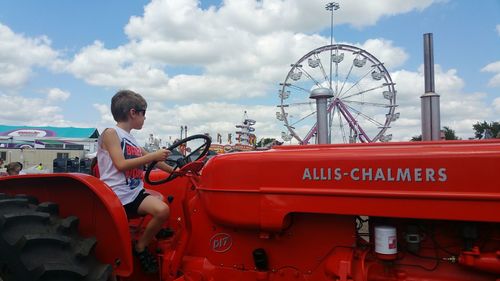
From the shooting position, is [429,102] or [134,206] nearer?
[134,206]

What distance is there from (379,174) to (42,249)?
185cm

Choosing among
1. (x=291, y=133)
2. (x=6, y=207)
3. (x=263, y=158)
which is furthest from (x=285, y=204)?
(x=291, y=133)

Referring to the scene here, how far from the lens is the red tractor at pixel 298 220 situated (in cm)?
220

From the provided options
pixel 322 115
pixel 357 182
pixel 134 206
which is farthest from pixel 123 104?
pixel 322 115

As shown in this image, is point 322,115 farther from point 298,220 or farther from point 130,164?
point 130,164

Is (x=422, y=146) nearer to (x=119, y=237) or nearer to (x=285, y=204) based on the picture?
(x=285, y=204)

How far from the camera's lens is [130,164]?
2734 millimetres

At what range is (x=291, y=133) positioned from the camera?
19.7 metres

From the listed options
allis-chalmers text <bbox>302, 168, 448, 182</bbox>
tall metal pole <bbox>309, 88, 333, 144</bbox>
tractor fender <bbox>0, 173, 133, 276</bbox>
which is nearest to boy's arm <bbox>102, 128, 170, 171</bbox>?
tractor fender <bbox>0, 173, 133, 276</bbox>

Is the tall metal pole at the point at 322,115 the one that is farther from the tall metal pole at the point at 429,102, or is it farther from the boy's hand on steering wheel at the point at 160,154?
the boy's hand on steering wheel at the point at 160,154

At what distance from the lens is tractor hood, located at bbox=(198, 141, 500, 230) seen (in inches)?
84.0

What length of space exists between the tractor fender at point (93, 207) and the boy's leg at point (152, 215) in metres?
0.21

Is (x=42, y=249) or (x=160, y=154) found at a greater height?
(x=160, y=154)

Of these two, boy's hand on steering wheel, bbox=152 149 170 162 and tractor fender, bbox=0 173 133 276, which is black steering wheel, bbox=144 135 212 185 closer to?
boy's hand on steering wheel, bbox=152 149 170 162
